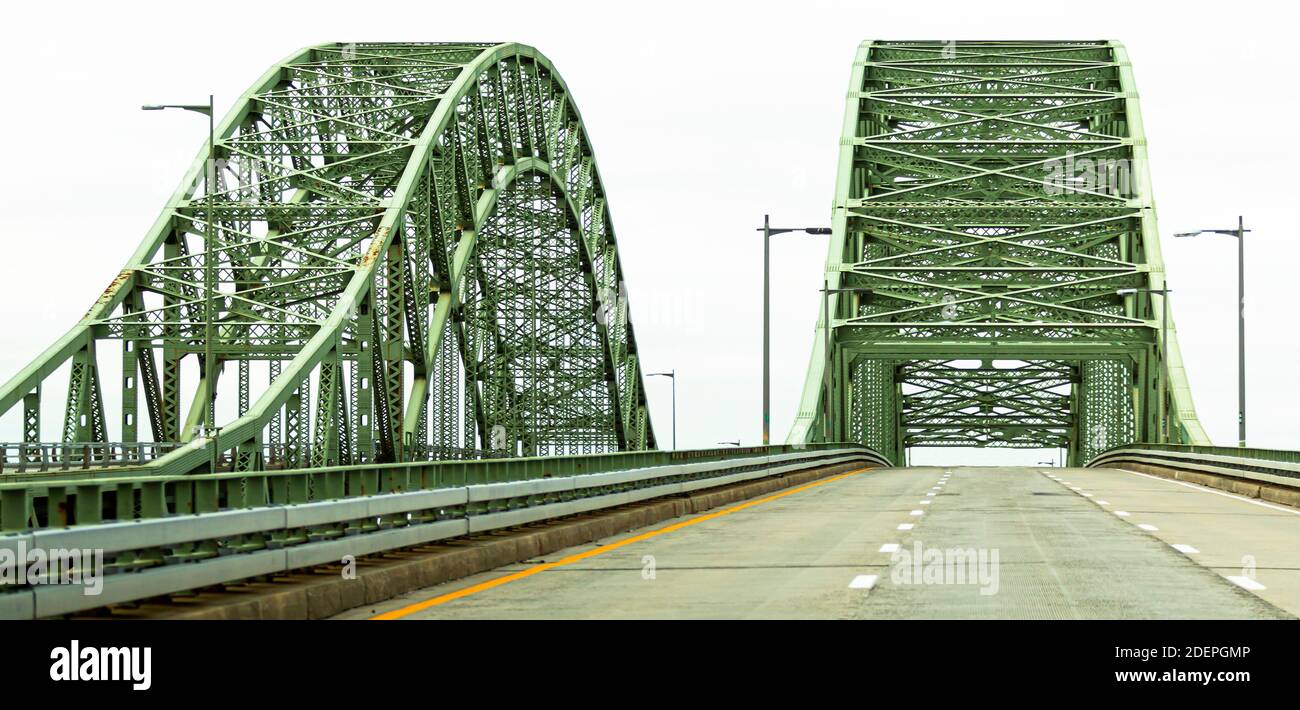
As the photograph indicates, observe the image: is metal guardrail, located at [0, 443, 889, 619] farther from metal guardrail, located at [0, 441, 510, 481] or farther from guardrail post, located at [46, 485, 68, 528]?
metal guardrail, located at [0, 441, 510, 481]

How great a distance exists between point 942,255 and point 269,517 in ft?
235

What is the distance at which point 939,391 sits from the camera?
104 metres

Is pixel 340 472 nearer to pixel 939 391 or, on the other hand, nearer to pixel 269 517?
pixel 269 517

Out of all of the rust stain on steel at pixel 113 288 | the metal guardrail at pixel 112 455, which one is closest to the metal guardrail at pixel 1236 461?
the metal guardrail at pixel 112 455

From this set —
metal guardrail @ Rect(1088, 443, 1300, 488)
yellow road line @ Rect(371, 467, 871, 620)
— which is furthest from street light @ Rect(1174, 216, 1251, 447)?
yellow road line @ Rect(371, 467, 871, 620)

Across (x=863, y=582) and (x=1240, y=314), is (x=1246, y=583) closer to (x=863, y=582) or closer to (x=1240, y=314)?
(x=863, y=582)

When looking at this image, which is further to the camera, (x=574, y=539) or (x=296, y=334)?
(x=296, y=334)

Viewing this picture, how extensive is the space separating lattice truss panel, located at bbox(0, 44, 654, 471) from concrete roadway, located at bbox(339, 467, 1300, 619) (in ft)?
60.1

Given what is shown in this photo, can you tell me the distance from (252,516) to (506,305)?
204 feet

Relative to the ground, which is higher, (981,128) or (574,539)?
(981,128)

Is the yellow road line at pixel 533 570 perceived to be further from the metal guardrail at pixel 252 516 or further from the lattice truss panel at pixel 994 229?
the lattice truss panel at pixel 994 229

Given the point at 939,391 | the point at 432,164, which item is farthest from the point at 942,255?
the point at 432,164

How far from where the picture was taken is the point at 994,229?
86875mm

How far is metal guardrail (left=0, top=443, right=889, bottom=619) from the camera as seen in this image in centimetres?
960
